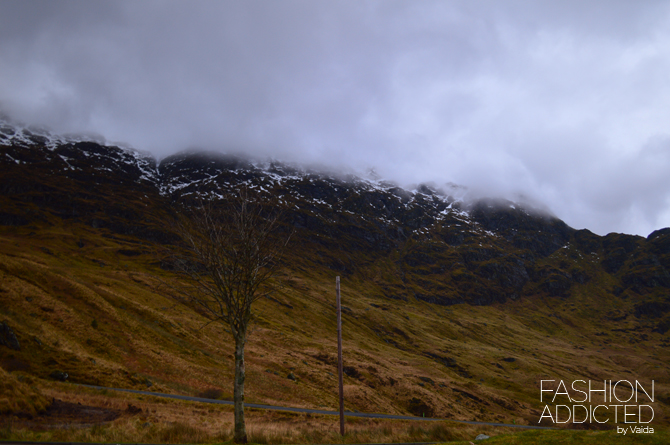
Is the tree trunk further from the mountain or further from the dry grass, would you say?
the mountain

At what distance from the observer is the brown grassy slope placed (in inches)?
1435

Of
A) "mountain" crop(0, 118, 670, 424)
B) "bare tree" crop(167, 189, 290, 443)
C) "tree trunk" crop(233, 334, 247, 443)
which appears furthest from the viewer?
"mountain" crop(0, 118, 670, 424)

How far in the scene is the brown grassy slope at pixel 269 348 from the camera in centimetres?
3644

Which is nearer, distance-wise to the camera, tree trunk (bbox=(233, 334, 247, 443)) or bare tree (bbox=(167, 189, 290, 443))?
tree trunk (bbox=(233, 334, 247, 443))

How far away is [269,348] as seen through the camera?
64500 mm

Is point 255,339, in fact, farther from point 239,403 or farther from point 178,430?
point 239,403

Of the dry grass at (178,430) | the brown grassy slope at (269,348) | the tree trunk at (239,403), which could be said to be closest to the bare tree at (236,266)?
the tree trunk at (239,403)

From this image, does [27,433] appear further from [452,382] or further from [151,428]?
[452,382]

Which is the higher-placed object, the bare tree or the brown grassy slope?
the bare tree

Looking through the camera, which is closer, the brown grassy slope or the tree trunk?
the tree trunk

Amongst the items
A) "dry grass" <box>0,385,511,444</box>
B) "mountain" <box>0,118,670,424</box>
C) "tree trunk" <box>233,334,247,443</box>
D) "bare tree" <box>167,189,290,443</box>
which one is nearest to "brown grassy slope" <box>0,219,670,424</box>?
"mountain" <box>0,118,670,424</box>

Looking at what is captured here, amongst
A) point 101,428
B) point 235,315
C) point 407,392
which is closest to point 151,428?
point 101,428

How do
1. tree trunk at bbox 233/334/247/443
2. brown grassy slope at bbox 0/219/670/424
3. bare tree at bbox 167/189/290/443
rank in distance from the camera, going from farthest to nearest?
brown grassy slope at bbox 0/219/670/424, bare tree at bbox 167/189/290/443, tree trunk at bbox 233/334/247/443

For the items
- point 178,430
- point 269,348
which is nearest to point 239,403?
point 178,430
